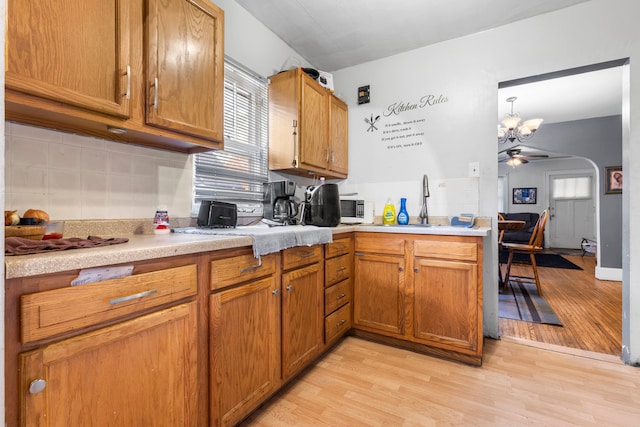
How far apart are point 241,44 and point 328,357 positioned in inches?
93.3

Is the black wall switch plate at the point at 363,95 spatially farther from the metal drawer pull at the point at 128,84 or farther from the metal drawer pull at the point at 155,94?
the metal drawer pull at the point at 128,84

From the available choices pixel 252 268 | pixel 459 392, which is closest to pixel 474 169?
pixel 459 392

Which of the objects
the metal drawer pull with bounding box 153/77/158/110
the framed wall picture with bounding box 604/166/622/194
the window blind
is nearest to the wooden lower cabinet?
the metal drawer pull with bounding box 153/77/158/110

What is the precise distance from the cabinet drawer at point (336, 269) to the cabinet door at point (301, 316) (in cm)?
7

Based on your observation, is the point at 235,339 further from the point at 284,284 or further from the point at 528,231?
the point at 528,231

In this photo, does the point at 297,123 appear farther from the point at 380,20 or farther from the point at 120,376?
the point at 120,376

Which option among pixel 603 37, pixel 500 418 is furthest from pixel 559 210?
pixel 500 418

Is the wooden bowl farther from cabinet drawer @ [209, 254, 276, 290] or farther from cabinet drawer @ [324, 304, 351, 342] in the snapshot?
cabinet drawer @ [324, 304, 351, 342]

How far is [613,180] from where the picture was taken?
452 cm

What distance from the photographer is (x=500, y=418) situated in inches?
58.1

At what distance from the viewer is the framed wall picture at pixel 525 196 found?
26.7ft

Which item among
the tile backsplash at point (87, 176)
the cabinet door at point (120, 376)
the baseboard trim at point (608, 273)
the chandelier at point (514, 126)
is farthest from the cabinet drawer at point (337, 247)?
the baseboard trim at point (608, 273)

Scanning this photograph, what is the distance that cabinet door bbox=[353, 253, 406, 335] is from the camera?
220 centimetres

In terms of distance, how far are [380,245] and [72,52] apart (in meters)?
1.98
